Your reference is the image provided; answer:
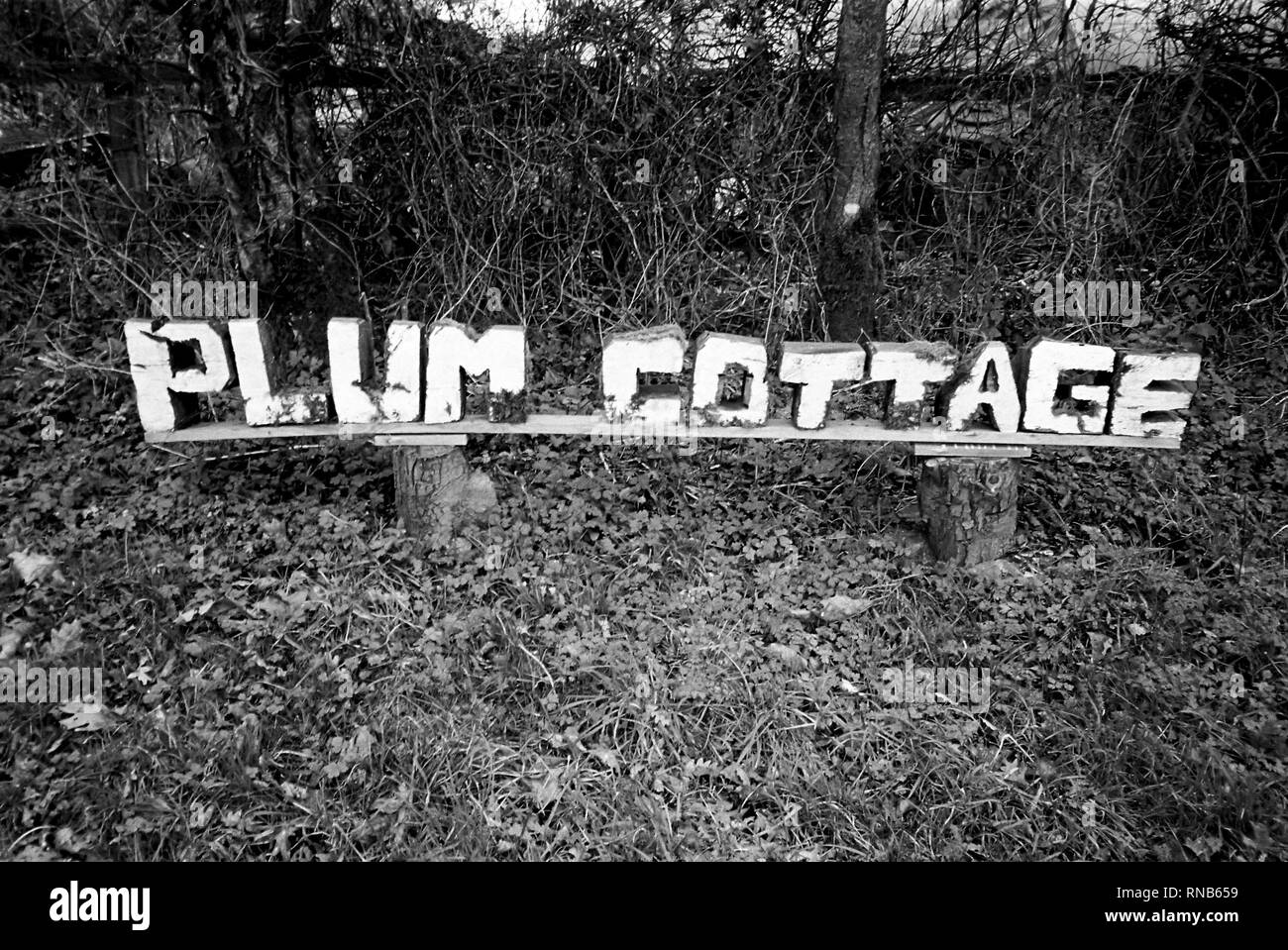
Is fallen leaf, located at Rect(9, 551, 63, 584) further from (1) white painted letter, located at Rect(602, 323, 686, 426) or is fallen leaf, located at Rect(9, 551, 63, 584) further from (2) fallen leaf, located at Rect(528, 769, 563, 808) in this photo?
(1) white painted letter, located at Rect(602, 323, 686, 426)

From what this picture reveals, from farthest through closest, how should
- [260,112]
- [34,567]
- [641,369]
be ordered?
1. [260,112]
2. [641,369]
3. [34,567]

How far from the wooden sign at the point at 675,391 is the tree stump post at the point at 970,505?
14cm

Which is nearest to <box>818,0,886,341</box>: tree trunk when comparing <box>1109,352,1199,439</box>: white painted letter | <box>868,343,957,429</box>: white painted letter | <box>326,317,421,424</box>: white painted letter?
<box>868,343,957,429</box>: white painted letter

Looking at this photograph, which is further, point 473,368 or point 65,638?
point 473,368

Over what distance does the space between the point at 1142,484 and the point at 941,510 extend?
53.0 inches

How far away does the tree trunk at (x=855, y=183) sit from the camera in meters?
4.77

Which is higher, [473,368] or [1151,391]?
[473,368]

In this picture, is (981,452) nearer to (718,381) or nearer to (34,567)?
(718,381)

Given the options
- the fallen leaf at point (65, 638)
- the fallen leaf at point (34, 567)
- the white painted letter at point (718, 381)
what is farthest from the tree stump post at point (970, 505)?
the fallen leaf at point (34, 567)

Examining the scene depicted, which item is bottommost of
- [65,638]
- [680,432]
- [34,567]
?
[65,638]

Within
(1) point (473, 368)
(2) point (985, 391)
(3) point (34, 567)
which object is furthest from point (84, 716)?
(2) point (985, 391)

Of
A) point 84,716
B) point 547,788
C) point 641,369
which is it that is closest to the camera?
point 547,788

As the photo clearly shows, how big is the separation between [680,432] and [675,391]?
0.20 m

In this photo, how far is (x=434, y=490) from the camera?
13.6 ft
